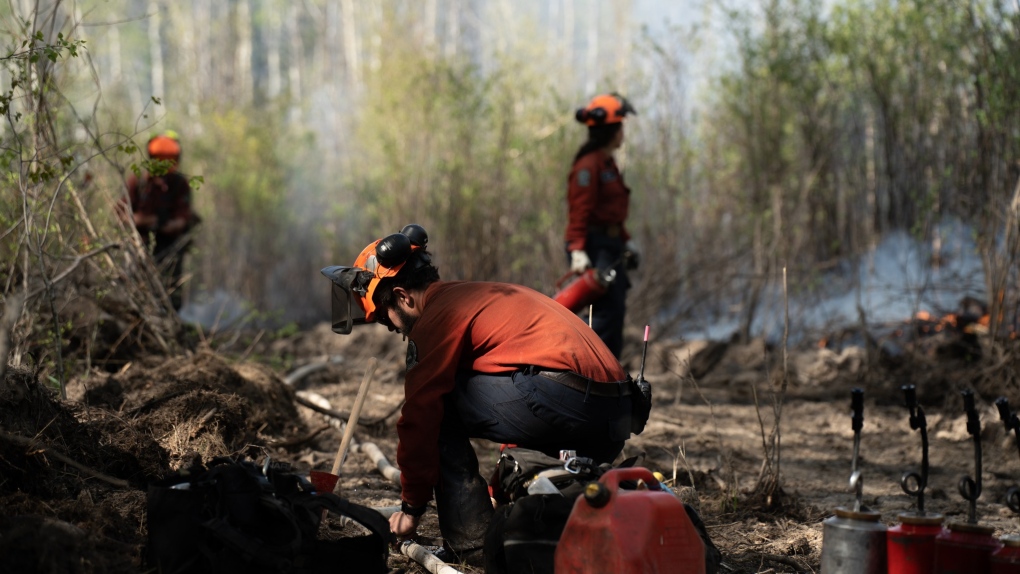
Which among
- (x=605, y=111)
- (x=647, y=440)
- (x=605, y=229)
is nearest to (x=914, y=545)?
(x=647, y=440)

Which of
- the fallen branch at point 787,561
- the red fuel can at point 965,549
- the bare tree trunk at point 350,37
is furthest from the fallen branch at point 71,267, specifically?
the bare tree trunk at point 350,37

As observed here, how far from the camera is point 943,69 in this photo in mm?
9273

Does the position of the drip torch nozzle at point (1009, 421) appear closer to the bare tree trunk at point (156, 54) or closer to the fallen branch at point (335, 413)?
the fallen branch at point (335, 413)

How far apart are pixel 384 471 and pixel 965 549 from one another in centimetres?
278

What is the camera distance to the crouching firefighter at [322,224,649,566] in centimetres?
329

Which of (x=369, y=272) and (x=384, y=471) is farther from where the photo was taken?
(x=384, y=471)

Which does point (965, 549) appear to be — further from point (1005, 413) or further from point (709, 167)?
point (709, 167)

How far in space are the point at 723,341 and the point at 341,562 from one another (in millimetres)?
6529

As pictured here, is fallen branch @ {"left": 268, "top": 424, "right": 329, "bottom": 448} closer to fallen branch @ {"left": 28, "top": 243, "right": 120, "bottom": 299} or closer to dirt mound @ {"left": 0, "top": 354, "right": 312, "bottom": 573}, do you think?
dirt mound @ {"left": 0, "top": 354, "right": 312, "bottom": 573}

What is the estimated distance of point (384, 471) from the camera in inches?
184

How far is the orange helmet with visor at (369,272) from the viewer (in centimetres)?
346

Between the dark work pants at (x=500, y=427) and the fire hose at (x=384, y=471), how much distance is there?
145mm

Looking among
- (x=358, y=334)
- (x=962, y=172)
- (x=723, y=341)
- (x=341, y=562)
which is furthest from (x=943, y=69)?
(x=341, y=562)

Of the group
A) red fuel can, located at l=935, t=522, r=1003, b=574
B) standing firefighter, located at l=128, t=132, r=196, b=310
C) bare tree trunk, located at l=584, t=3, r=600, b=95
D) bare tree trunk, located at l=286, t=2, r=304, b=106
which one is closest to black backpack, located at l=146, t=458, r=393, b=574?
red fuel can, located at l=935, t=522, r=1003, b=574
